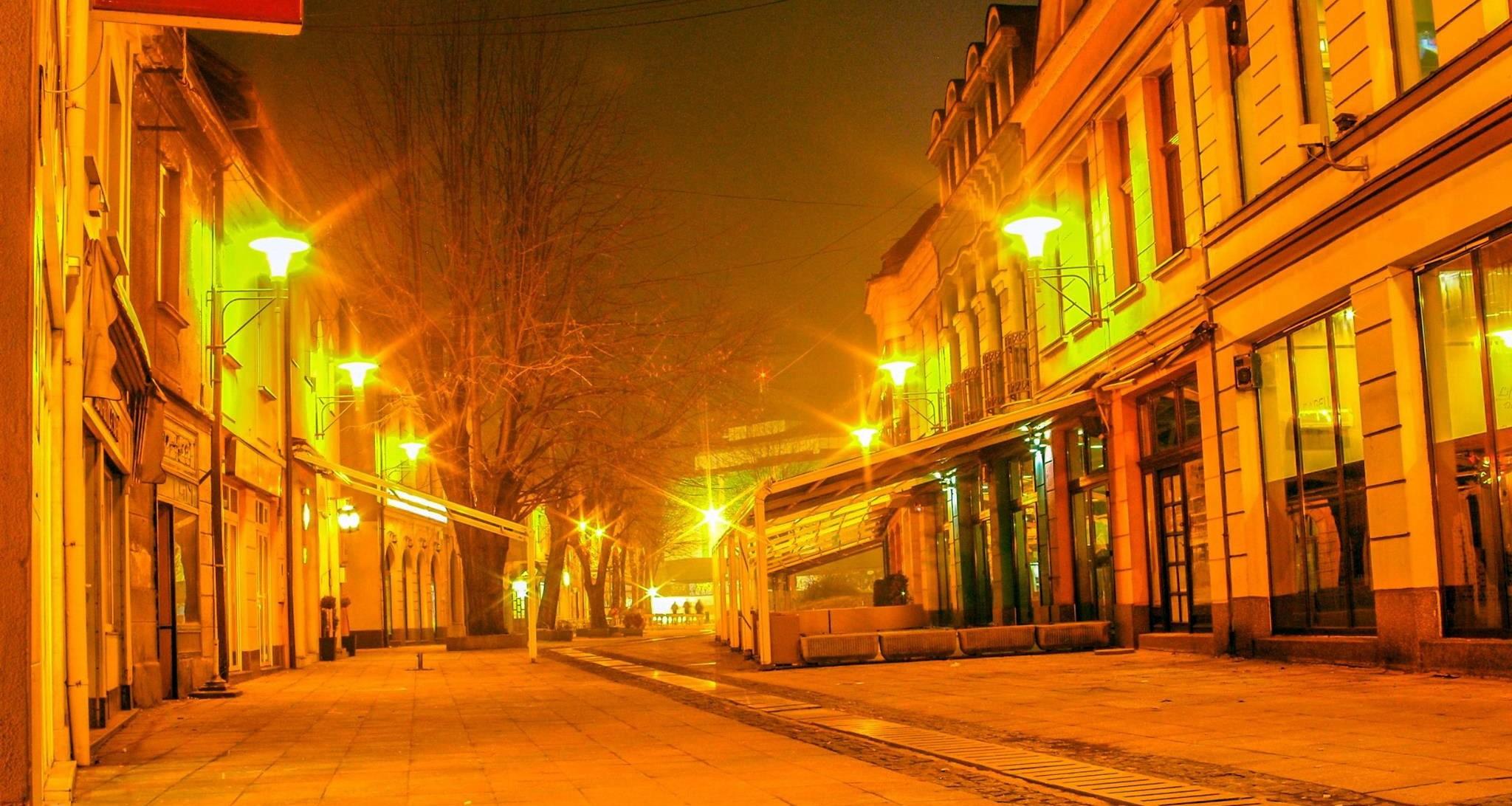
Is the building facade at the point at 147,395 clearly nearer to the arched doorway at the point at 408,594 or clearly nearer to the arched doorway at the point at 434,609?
the arched doorway at the point at 408,594

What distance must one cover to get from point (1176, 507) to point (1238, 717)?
32.8ft

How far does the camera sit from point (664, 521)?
61.5 metres

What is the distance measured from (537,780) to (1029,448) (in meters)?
18.5

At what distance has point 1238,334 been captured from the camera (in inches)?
671

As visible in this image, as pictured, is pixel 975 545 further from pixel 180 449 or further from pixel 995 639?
pixel 180 449

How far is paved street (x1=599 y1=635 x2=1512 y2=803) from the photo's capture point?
7.35m

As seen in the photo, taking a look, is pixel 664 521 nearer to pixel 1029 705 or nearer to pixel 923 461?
pixel 923 461

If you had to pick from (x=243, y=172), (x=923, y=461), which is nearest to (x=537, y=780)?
(x=923, y=461)

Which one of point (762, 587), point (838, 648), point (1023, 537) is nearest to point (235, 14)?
point (762, 587)

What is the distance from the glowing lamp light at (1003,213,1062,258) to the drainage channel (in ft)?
22.3

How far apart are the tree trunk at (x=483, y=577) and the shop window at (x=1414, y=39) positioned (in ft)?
74.3

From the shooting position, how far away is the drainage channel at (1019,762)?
712cm

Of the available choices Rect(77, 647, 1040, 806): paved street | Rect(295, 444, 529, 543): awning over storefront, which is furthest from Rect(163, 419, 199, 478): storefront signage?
Rect(295, 444, 529, 543): awning over storefront

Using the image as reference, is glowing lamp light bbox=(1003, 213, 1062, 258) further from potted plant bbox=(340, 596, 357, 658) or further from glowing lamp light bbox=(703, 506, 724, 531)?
glowing lamp light bbox=(703, 506, 724, 531)
